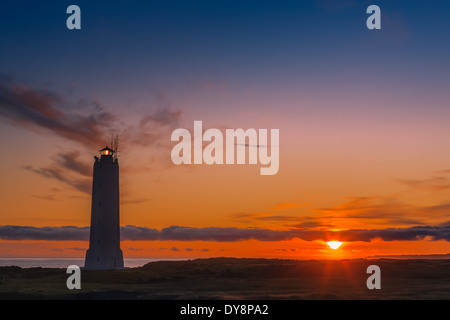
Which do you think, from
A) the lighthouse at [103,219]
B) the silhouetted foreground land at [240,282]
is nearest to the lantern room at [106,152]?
the lighthouse at [103,219]

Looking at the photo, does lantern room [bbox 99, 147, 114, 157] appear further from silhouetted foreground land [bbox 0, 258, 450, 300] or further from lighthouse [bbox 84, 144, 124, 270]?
→ silhouetted foreground land [bbox 0, 258, 450, 300]

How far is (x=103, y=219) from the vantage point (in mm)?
62594

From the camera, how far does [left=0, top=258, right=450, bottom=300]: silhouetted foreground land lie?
136 feet

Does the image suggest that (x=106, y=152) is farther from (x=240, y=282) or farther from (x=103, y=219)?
(x=240, y=282)

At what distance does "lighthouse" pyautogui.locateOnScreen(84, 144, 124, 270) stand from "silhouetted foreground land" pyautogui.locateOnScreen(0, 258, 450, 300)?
4.65 meters

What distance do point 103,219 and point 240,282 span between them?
18629 millimetres

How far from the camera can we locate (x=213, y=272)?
65.2 metres

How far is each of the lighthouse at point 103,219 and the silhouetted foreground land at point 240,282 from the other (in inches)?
183

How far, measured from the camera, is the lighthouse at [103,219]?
205 feet

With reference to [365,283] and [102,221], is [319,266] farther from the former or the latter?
[102,221]

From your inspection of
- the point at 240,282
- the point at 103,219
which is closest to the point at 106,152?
the point at 103,219
